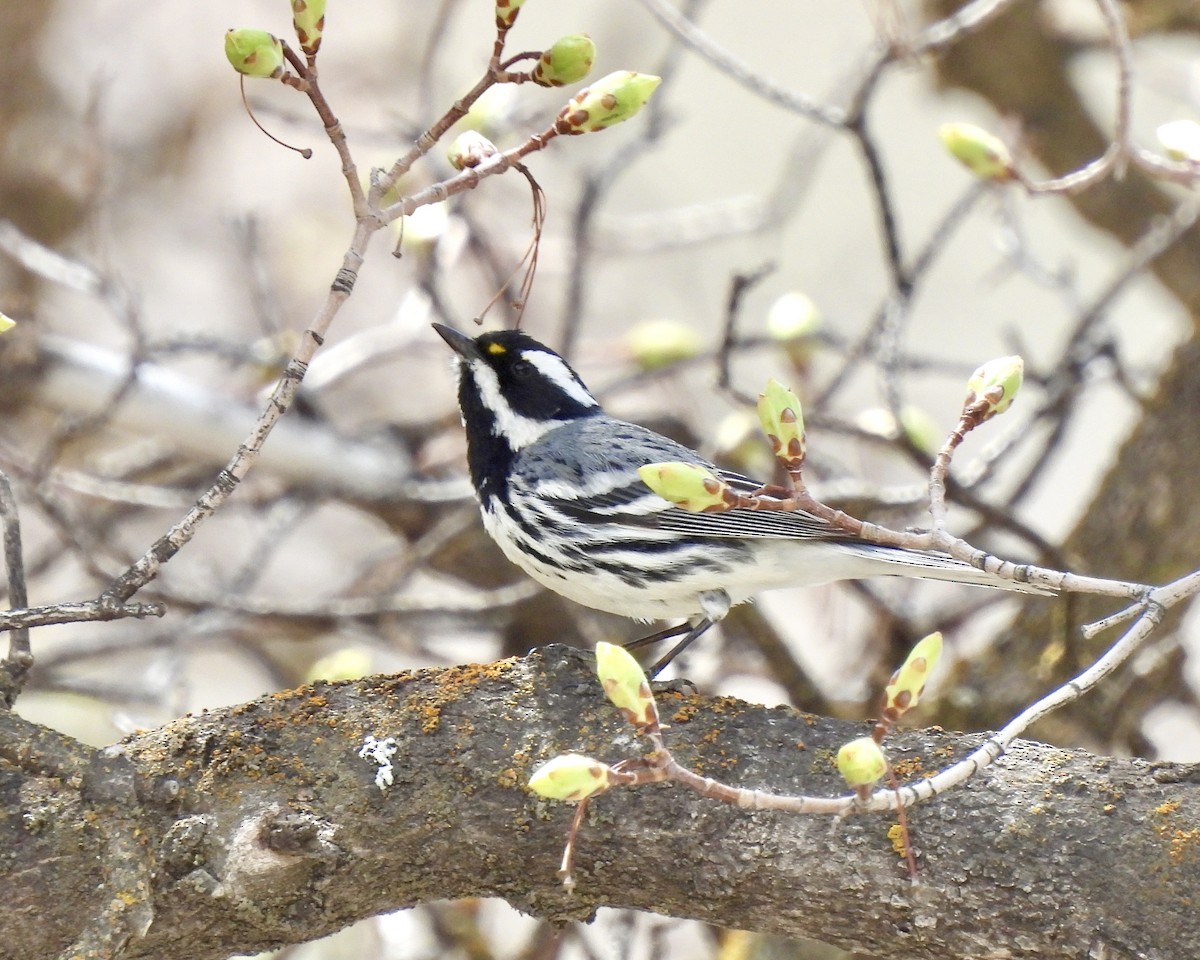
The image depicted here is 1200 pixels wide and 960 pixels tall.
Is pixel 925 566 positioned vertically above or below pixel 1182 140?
below

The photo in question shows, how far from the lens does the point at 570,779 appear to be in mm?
1238

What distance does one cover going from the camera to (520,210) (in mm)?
5598

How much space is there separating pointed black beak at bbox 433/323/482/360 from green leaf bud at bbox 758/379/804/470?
51.5 inches

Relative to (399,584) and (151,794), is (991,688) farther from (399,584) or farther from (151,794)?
(151,794)

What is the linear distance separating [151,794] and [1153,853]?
117 cm

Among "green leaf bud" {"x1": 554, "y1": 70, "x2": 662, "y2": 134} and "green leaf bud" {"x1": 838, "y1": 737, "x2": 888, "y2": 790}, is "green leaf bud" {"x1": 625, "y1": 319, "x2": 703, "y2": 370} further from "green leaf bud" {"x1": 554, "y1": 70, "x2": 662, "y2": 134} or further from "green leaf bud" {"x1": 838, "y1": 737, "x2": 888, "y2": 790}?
"green leaf bud" {"x1": 838, "y1": 737, "x2": 888, "y2": 790}

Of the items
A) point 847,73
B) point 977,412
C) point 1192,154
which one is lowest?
point 977,412

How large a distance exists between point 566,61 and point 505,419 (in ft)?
4.47

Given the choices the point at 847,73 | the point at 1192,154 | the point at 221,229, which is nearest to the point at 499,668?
the point at 1192,154

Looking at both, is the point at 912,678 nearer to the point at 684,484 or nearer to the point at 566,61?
the point at 684,484

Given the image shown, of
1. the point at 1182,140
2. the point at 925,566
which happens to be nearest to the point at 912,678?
the point at 925,566

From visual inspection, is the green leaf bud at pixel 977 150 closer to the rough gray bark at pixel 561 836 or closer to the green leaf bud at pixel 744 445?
the rough gray bark at pixel 561 836

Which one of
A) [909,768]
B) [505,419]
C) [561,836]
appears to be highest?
[505,419]

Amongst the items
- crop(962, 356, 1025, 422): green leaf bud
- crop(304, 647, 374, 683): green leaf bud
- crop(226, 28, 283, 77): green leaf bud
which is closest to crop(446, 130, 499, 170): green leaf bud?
crop(226, 28, 283, 77): green leaf bud
